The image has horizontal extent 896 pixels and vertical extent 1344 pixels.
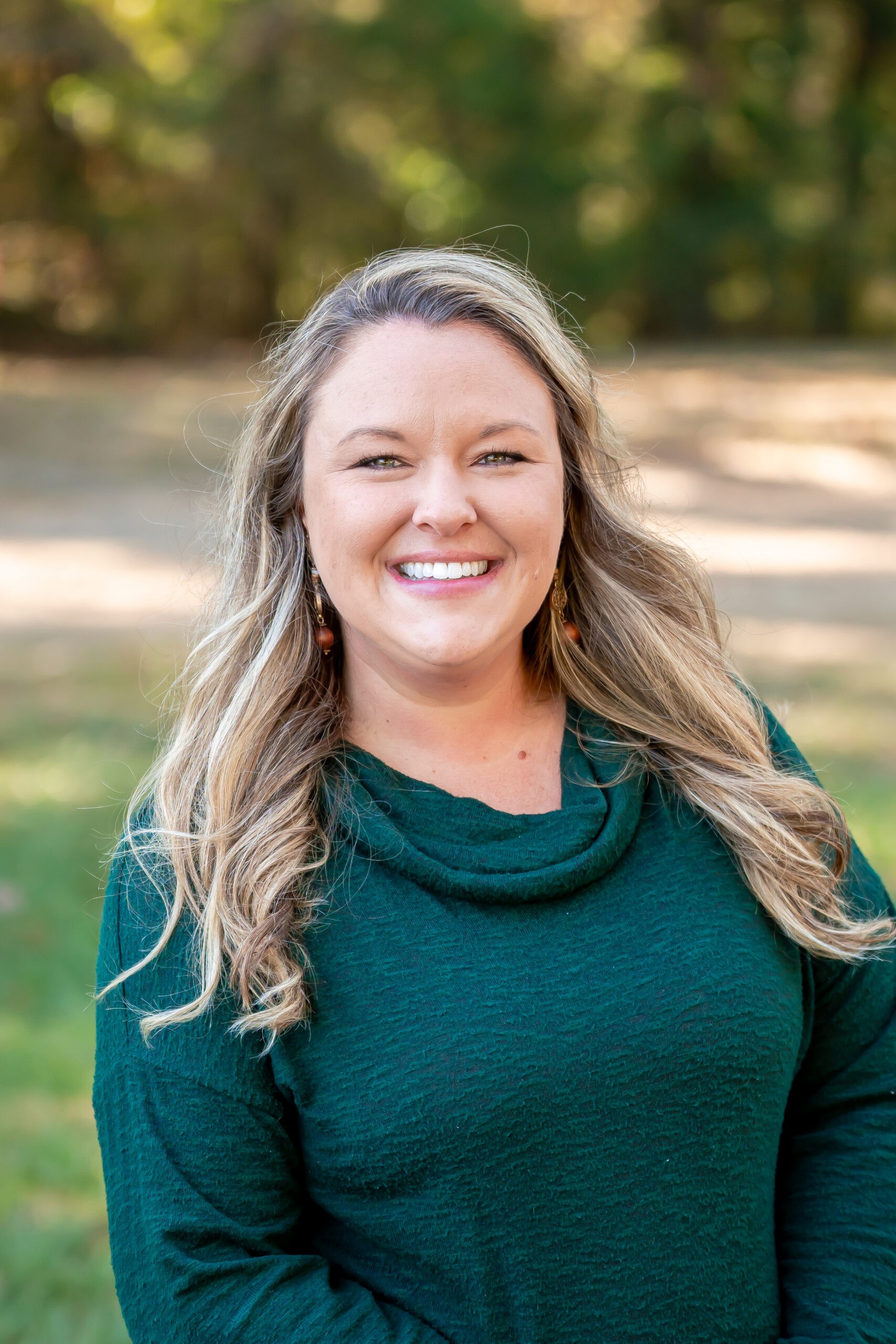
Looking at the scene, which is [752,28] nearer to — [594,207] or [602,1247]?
[594,207]

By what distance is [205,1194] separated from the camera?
1.43 metres

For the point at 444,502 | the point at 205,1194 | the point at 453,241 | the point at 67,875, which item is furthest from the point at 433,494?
the point at 453,241

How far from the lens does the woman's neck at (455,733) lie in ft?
5.60

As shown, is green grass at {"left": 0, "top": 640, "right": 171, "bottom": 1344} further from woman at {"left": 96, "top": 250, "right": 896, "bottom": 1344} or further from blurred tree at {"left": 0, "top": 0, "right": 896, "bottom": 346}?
blurred tree at {"left": 0, "top": 0, "right": 896, "bottom": 346}

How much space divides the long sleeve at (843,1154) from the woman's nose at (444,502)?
70cm

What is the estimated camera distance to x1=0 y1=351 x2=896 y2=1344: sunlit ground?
3.13 m

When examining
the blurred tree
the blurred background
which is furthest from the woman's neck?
the blurred tree

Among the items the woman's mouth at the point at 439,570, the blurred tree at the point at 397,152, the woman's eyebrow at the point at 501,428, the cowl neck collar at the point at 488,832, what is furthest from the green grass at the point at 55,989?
the blurred tree at the point at 397,152

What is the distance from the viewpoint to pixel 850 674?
22.7 feet

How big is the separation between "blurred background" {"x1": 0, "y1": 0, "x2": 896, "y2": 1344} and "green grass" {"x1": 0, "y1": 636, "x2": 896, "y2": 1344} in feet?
0.16

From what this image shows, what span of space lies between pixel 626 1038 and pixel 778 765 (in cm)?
55

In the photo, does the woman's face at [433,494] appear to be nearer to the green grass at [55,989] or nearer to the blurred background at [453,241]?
the green grass at [55,989]

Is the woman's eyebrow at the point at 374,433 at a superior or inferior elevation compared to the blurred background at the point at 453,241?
inferior

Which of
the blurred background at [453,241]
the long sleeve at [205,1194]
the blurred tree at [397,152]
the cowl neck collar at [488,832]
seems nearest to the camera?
the long sleeve at [205,1194]
